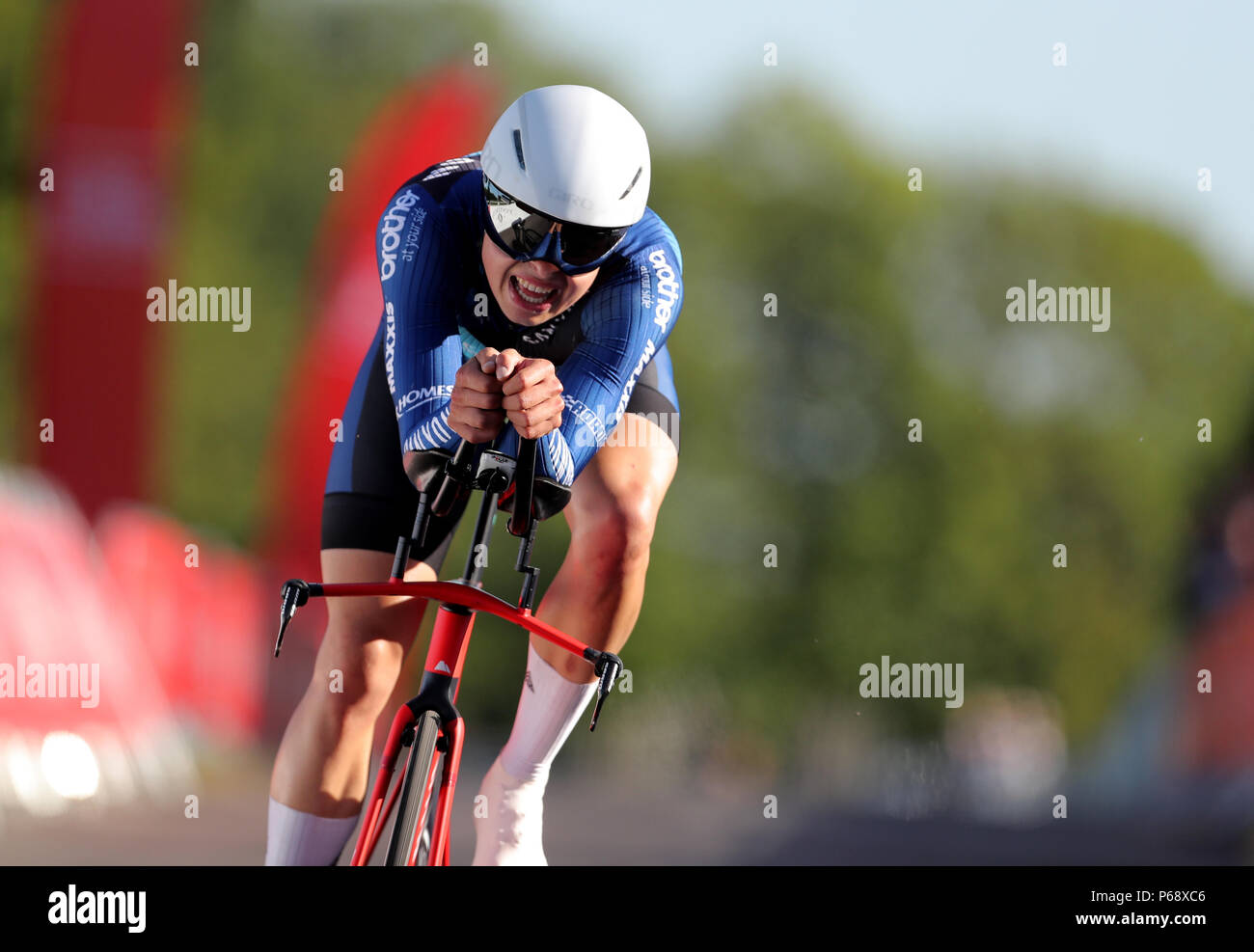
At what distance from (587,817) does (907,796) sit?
537cm

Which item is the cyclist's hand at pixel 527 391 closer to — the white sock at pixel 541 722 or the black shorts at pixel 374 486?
the black shorts at pixel 374 486

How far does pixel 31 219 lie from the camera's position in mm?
11617

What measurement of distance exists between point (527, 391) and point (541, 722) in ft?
3.35

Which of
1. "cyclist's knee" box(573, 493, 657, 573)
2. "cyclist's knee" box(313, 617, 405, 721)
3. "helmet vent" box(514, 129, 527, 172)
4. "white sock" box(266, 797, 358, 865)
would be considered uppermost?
"helmet vent" box(514, 129, 527, 172)

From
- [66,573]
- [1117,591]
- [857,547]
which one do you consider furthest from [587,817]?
[1117,591]

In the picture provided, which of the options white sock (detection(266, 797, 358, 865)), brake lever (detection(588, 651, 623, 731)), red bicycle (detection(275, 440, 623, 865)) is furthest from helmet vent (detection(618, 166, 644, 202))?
white sock (detection(266, 797, 358, 865))

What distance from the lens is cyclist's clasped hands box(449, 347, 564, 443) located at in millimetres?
2412

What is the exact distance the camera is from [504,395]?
2.44 meters

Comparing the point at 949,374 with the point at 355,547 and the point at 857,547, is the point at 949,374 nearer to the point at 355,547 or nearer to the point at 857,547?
the point at 857,547

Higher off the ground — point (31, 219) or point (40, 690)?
point (31, 219)

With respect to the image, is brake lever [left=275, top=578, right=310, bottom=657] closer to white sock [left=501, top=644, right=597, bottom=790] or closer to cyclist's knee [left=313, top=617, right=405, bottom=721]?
cyclist's knee [left=313, top=617, right=405, bottom=721]

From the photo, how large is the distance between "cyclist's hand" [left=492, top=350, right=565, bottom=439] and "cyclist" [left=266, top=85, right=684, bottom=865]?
0.78 feet

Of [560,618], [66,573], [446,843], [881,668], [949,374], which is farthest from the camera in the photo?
[949,374]

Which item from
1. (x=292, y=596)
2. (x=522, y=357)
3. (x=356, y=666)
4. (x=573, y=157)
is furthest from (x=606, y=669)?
(x=573, y=157)
